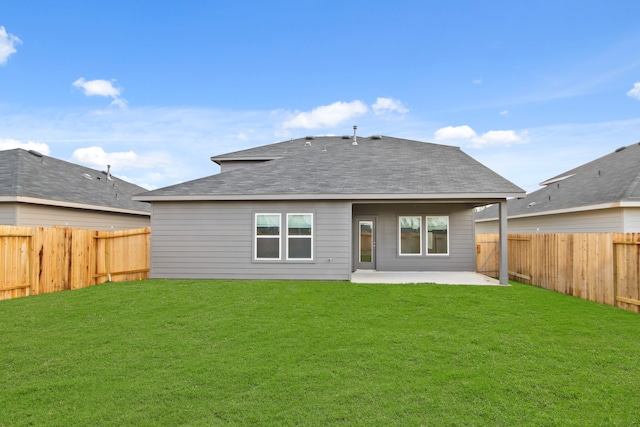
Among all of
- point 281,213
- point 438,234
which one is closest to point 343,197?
point 281,213

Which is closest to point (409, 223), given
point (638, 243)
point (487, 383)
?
point (638, 243)

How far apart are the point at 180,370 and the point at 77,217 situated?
39.8 feet

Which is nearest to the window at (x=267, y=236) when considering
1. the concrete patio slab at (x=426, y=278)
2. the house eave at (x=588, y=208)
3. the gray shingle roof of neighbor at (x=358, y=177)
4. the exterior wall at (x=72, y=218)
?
the gray shingle roof of neighbor at (x=358, y=177)

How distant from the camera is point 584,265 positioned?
8.88 m

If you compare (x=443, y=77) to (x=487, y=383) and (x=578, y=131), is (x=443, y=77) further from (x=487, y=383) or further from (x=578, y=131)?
(x=487, y=383)

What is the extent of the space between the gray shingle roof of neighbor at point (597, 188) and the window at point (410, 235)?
19.1 feet

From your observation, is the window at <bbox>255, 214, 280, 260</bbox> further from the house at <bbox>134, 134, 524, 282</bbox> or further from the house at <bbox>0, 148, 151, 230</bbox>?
the house at <bbox>0, 148, 151, 230</bbox>

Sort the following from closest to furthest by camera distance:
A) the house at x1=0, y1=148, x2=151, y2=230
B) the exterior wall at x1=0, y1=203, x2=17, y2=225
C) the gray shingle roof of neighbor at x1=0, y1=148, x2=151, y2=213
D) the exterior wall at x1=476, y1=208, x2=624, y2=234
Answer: the exterior wall at x1=0, y1=203, x2=17, y2=225 → the house at x1=0, y1=148, x2=151, y2=230 → the exterior wall at x1=476, y1=208, x2=624, y2=234 → the gray shingle roof of neighbor at x1=0, y1=148, x2=151, y2=213

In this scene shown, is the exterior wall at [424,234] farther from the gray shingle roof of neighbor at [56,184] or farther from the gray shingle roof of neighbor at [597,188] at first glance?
the gray shingle roof of neighbor at [56,184]

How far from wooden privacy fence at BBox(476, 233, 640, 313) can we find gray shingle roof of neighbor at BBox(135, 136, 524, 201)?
76.1 inches

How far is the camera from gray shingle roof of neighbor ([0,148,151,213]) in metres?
11.8

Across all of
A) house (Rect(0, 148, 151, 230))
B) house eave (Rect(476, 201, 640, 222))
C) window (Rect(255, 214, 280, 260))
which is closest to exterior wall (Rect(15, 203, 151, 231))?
house (Rect(0, 148, 151, 230))

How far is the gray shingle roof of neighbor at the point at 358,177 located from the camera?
10930 millimetres

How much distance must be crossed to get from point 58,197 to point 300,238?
886 cm
